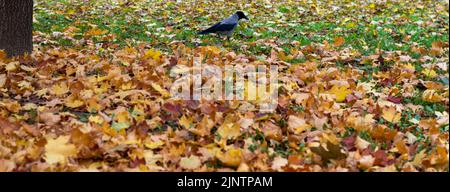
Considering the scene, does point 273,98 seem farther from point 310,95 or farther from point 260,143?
point 260,143

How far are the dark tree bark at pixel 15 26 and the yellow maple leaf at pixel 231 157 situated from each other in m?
3.48

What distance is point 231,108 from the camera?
3.67 meters

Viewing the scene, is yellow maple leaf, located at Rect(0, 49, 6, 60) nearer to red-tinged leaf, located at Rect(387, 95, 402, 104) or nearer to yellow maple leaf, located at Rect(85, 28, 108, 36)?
yellow maple leaf, located at Rect(85, 28, 108, 36)

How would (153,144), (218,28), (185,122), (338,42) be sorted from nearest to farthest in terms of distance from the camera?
1. (153,144)
2. (185,122)
3. (338,42)
4. (218,28)

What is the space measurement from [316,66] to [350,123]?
1.62 m

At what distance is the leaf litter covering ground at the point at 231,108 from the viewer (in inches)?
113

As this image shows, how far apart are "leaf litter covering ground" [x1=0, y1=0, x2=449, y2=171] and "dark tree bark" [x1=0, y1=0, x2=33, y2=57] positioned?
0.77ft

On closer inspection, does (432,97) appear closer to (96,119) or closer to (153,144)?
(153,144)

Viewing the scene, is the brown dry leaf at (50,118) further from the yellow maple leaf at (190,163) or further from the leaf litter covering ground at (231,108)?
the yellow maple leaf at (190,163)

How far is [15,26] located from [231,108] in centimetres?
299

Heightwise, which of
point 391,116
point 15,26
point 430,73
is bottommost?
point 430,73

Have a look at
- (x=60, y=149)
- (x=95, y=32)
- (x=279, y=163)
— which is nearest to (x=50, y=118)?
(x=60, y=149)
